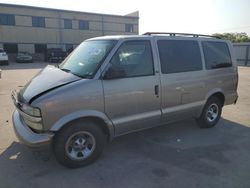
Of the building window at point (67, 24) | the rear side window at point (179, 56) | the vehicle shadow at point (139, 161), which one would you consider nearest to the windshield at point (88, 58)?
the rear side window at point (179, 56)

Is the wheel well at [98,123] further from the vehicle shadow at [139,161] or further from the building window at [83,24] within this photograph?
the building window at [83,24]

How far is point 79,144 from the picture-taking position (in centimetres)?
353

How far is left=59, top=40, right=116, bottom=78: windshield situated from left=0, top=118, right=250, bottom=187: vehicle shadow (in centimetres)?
155

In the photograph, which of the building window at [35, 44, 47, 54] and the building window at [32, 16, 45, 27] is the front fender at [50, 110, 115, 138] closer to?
the building window at [35, 44, 47, 54]

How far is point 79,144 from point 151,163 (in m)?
1.24

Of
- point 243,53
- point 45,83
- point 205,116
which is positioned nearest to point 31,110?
point 45,83

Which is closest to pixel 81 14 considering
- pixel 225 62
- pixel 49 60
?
pixel 49 60

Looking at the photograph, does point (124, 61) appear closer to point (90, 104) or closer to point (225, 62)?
point (90, 104)

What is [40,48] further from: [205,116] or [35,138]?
[35,138]

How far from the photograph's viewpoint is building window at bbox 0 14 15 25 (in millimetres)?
29672

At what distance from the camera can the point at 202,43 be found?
16.0 feet

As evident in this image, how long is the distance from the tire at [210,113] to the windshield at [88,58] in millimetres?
2822

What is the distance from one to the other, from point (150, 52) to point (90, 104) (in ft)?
4.96

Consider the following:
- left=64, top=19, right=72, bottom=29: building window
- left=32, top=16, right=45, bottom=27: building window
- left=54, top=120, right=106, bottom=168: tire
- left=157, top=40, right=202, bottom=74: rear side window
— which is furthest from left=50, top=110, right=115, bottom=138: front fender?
left=64, top=19, right=72, bottom=29: building window
